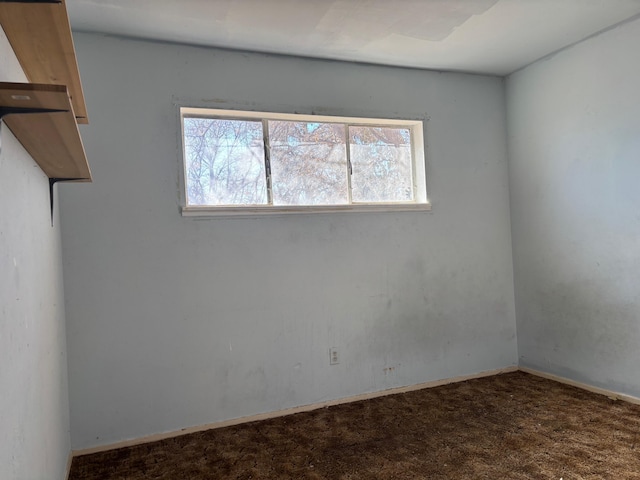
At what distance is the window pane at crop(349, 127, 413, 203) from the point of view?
3270 mm

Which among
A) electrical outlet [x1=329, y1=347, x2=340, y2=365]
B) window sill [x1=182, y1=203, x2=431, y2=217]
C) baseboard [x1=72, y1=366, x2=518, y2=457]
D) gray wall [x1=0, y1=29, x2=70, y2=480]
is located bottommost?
baseboard [x1=72, y1=366, x2=518, y2=457]

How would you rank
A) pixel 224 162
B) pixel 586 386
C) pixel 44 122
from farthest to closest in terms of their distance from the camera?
pixel 586 386, pixel 224 162, pixel 44 122

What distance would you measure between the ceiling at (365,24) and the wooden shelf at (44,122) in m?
1.12

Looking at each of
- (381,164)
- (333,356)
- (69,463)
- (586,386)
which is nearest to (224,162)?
(381,164)

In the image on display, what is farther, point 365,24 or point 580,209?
point 580,209

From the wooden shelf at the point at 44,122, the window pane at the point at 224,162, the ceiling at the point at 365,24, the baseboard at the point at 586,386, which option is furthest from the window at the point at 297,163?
the baseboard at the point at 586,386

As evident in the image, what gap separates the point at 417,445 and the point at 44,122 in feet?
7.67

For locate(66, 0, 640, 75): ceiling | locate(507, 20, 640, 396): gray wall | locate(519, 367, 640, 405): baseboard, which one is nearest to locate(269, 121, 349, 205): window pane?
locate(66, 0, 640, 75): ceiling

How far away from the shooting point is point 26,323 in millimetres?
1447

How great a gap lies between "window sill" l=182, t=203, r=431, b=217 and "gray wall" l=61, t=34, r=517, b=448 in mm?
56

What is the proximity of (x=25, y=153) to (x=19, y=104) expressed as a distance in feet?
1.66

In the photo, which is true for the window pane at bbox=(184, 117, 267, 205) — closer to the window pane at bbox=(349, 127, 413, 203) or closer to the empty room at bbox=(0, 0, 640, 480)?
the empty room at bbox=(0, 0, 640, 480)

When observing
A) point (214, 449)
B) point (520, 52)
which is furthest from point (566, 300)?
point (214, 449)

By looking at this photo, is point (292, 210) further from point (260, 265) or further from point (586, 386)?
point (586, 386)
